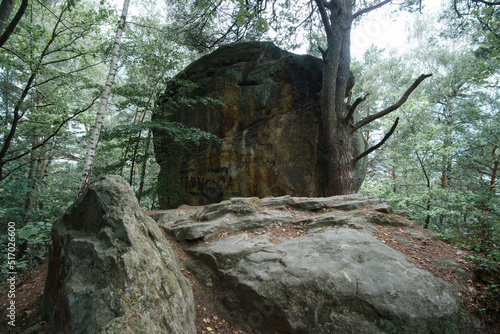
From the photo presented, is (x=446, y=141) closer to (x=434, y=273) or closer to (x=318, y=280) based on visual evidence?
(x=434, y=273)

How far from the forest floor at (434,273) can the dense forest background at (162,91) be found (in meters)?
0.28

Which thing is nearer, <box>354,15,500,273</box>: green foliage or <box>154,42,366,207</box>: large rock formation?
<box>154,42,366,207</box>: large rock formation

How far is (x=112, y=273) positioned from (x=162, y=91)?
895 cm

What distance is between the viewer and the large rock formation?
291 inches

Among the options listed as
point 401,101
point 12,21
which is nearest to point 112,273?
point 12,21

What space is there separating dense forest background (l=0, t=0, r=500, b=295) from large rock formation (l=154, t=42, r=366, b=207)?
0.88 m

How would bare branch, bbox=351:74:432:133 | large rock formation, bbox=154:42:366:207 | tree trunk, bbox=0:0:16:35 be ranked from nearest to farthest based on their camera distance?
tree trunk, bbox=0:0:16:35 < bare branch, bbox=351:74:432:133 < large rock formation, bbox=154:42:366:207

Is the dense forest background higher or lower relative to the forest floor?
higher

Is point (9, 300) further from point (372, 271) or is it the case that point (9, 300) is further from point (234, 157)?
point (234, 157)

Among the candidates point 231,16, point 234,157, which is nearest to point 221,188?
point 234,157

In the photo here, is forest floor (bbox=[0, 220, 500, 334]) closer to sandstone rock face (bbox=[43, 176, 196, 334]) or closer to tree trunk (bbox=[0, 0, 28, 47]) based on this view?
sandstone rock face (bbox=[43, 176, 196, 334])

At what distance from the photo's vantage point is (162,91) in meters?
9.62

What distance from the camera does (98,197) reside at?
2.81 meters

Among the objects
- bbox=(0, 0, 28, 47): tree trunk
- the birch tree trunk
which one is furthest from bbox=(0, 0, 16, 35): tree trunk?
the birch tree trunk
